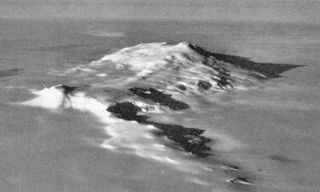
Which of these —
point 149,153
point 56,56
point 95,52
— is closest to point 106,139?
point 149,153

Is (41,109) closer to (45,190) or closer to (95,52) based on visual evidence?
(45,190)

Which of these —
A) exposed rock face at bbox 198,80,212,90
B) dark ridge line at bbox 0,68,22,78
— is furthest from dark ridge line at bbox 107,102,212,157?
dark ridge line at bbox 0,68,22,78

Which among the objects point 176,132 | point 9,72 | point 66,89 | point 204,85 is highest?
point 66,89

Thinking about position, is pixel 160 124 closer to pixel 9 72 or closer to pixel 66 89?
pixel 66 89

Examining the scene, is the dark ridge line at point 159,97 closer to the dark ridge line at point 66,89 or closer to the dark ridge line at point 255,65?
the dark ridge line at point 66,89

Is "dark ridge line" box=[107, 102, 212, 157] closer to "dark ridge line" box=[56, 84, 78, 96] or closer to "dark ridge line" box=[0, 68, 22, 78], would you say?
"dark ridge line" box=[56, 84, 78, 96]

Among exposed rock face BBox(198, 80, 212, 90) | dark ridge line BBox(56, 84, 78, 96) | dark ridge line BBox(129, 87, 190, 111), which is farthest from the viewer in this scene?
exposed rock face BBox(198, 80, 212, 90)

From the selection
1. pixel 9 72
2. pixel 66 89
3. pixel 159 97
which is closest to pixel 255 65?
pixel 159 97
